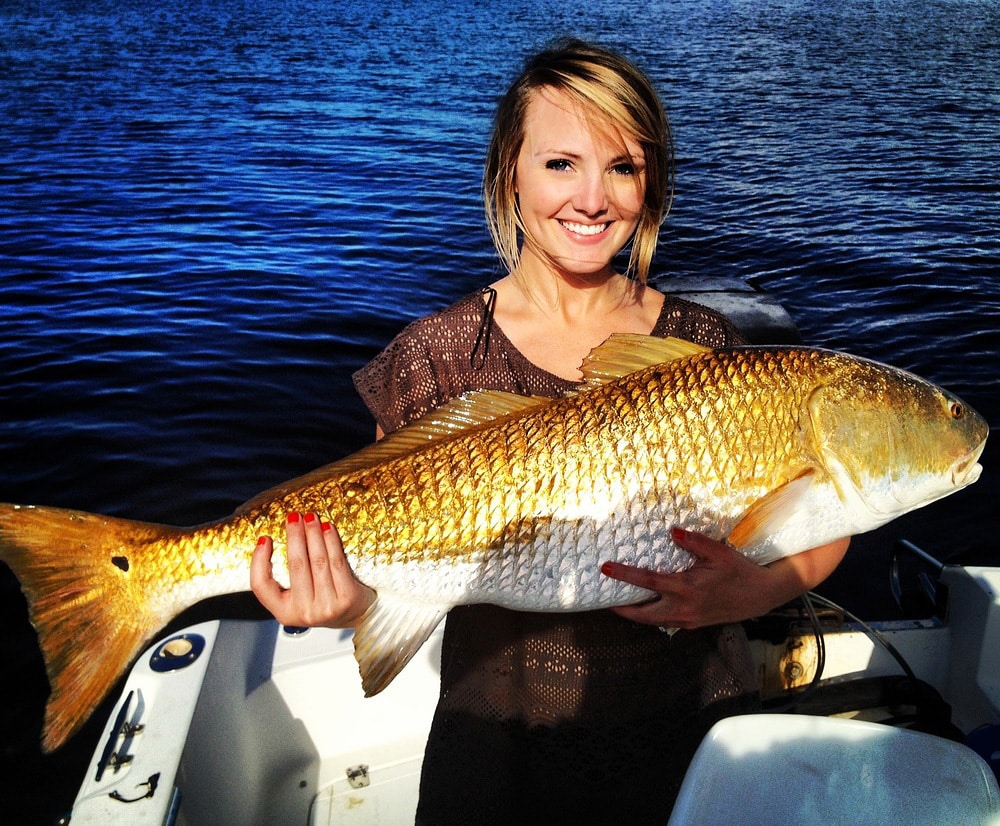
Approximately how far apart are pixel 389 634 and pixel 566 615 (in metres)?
0.49

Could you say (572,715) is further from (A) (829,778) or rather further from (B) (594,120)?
(B) (594,120)

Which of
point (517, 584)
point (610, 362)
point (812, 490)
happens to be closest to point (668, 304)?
point (610, 362)

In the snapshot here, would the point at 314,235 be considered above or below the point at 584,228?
below

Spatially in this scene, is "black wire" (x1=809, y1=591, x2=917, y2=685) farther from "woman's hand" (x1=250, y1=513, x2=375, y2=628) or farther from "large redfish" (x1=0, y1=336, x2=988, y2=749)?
"woman's hand" (x1=250, y1=513, x2=375, y2=628)

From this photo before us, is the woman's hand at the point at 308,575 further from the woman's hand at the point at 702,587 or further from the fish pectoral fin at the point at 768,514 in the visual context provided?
the fish pectoral fin at the point at 768,514

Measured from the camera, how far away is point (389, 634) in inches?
86.0

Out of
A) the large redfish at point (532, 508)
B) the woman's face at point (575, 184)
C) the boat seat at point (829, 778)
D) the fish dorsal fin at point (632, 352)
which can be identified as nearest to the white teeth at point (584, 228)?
the woman's face at point (575, 184)

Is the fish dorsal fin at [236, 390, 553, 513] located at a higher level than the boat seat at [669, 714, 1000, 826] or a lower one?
higher

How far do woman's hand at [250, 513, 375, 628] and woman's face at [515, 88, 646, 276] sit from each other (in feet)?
3.46

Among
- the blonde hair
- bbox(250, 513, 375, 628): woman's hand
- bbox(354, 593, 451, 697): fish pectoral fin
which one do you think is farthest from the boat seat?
the blonde hair

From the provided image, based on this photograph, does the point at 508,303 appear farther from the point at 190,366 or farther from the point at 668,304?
the point at 190,366

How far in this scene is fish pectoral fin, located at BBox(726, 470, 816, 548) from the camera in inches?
82.0

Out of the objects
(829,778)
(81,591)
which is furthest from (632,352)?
(81,591)

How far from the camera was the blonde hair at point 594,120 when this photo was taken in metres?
2.30
